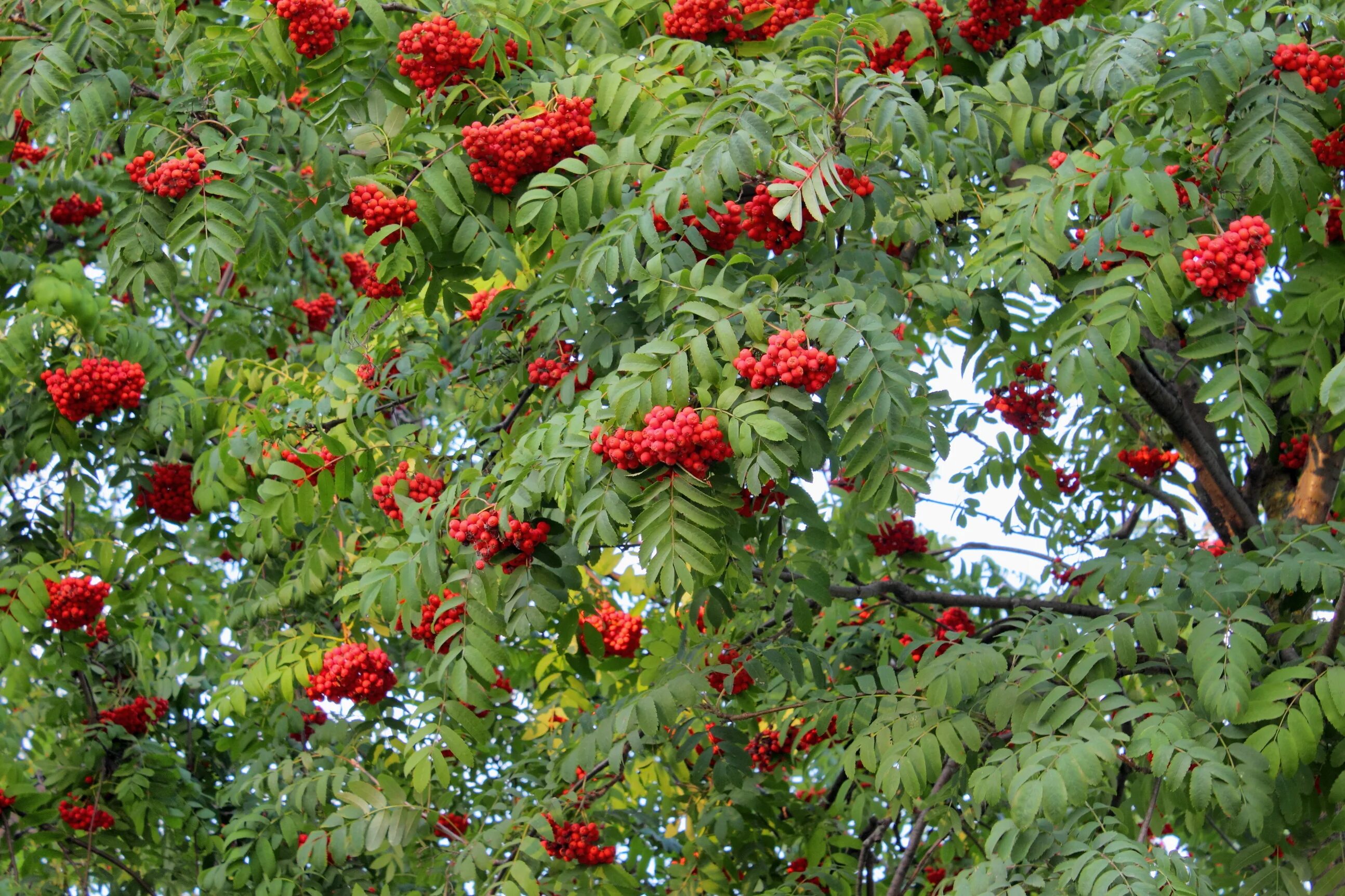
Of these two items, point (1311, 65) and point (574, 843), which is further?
point (574, 843)

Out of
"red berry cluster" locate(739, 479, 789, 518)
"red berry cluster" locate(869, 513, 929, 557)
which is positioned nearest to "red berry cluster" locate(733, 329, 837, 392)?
"red berry cluster" locate(739, 479, 789, 518)

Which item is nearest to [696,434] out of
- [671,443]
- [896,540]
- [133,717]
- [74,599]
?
[671,443]

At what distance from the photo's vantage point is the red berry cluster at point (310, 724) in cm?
641

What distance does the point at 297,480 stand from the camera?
4570 mm

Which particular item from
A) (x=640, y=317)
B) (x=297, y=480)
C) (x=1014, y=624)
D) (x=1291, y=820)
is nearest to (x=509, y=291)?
(x=640, y=317)

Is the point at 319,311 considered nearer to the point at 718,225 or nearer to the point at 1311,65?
the point at 718,225

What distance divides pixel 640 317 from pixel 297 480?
1.38 meters

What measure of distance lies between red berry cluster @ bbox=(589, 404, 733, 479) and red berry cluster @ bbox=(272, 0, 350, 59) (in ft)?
6.61

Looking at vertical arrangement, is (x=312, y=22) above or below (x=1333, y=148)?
above

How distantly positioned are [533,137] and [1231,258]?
7.05 ft

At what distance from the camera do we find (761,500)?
3596mm

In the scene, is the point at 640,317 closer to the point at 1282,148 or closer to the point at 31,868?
the point at 1282,148

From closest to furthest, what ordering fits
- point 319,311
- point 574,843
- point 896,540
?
1. point 574,843
2. point 896,540
3. point 319,311

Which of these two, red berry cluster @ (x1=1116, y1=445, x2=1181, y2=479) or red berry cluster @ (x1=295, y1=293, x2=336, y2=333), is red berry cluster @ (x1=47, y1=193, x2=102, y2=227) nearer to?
red berry cluster @ (x1=295, y1=293, x2=336, y2=333)
